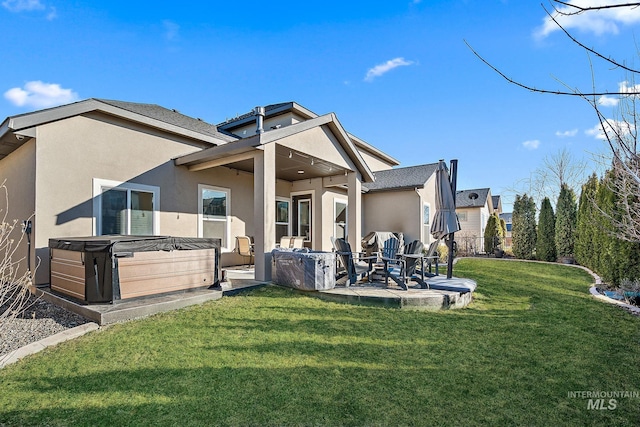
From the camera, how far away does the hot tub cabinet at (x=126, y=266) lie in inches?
201

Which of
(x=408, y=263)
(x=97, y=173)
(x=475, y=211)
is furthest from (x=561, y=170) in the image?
(x=97, y=173)

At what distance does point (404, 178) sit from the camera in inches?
604

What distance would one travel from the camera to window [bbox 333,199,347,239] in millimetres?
13508

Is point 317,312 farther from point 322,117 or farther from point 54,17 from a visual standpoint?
point 54,17

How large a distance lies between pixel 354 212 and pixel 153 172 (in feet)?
19.7

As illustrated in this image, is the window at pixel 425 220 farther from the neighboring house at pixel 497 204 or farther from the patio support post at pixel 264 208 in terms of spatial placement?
the neighboring house at pixel 497 204

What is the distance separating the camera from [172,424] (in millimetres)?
2568

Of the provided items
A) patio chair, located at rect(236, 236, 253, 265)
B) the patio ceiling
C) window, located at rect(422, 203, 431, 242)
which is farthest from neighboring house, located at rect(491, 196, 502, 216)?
patio chair, located at rect(236, 236, 253, 265)

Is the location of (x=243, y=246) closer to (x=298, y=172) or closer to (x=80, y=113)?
(x=298, y=172)

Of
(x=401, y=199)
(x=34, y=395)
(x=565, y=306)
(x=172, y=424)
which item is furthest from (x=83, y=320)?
(x=401, y=199)

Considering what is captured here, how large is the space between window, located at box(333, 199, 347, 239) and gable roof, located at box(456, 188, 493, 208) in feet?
56.1

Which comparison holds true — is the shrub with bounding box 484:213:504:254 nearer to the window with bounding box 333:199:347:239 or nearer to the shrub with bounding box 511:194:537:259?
the shrub with bounding box 511:194:537:259
